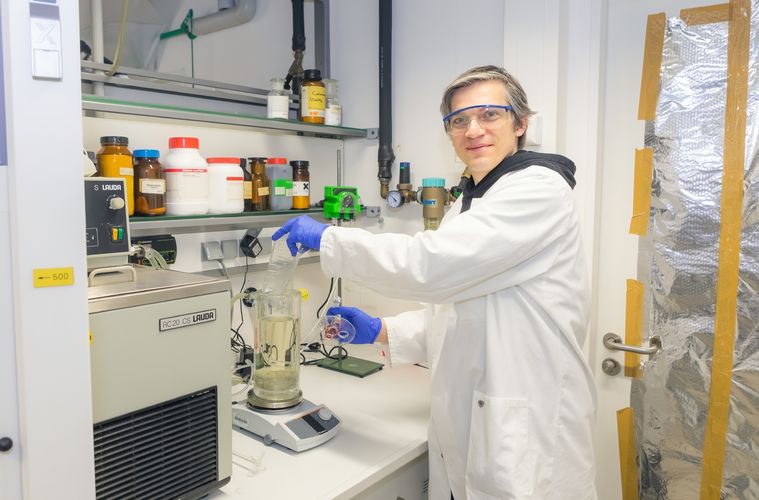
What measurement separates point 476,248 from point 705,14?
1.09 meters

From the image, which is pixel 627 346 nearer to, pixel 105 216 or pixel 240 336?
pixel 240 336

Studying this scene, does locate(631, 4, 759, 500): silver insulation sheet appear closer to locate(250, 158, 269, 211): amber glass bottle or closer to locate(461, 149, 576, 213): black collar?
locate(461, 149, 576, 213): black collar

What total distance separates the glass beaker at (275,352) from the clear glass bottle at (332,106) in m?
0.79

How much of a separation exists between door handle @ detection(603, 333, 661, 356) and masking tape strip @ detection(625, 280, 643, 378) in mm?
27

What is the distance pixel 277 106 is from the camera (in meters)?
1.88

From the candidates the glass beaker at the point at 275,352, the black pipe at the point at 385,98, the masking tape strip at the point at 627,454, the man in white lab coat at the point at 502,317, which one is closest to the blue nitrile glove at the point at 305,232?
the man in white lab coat at the point at 502,317

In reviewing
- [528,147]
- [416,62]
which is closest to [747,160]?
[528,147]

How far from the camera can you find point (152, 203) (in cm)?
152

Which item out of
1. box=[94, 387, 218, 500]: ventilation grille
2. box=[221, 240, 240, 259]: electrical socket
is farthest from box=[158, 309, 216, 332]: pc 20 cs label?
box=[221, 240, 240, 259]: electrical socket

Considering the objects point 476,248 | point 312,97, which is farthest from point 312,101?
point 476,248

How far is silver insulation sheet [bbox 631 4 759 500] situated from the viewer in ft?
5.23

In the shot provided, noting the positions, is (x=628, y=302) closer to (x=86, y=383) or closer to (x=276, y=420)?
(x=276, y=420)

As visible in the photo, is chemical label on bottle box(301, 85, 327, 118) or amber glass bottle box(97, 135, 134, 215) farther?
chemical label on bottle box(301, 85, 327, 118)

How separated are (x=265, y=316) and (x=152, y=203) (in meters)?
0.43
